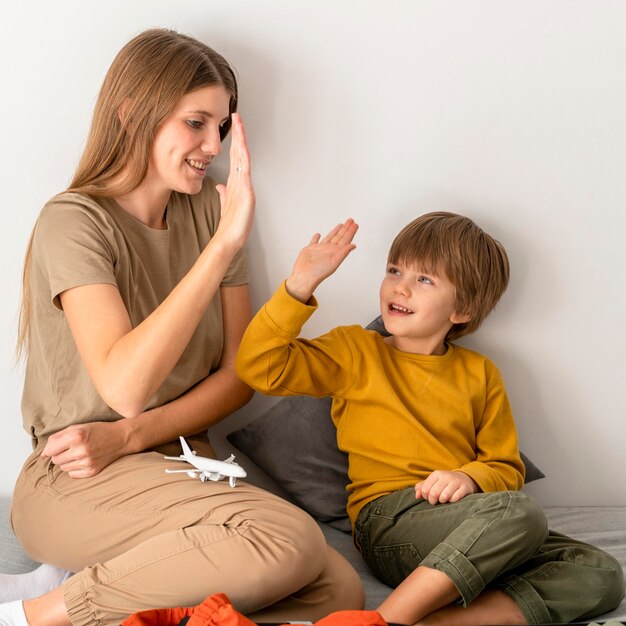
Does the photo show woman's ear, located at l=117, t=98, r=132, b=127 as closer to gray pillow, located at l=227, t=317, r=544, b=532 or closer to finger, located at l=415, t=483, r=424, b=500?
gray pillow, located at l=227, t=317, r=544, b=532

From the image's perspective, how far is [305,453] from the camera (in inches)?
76.4

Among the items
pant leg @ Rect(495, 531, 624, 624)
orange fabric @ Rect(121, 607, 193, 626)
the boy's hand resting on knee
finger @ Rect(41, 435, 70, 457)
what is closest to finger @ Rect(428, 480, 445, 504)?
the boy's hand resting on knee

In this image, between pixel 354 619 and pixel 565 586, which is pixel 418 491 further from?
pixel 354 619

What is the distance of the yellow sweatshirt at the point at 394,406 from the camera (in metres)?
1.72

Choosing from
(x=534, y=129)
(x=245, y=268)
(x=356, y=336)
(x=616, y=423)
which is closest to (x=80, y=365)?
(x=245, y=268)

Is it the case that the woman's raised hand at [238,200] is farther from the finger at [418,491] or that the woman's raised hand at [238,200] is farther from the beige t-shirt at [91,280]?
the finger at [418,491]

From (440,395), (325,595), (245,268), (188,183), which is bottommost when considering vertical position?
(325,595)

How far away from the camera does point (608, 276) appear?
2051mm

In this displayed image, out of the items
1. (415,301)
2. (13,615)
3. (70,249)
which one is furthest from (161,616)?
(415,301)

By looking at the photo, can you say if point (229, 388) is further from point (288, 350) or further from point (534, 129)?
point (534, 129)

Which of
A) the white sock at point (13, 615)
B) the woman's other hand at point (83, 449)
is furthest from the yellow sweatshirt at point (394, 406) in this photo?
the white sock at point (13, 615)

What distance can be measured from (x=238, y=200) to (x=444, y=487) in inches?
25.1

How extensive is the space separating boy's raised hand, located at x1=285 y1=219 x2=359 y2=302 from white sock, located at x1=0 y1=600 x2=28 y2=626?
688 millimetres

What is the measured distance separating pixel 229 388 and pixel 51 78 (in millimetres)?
727
